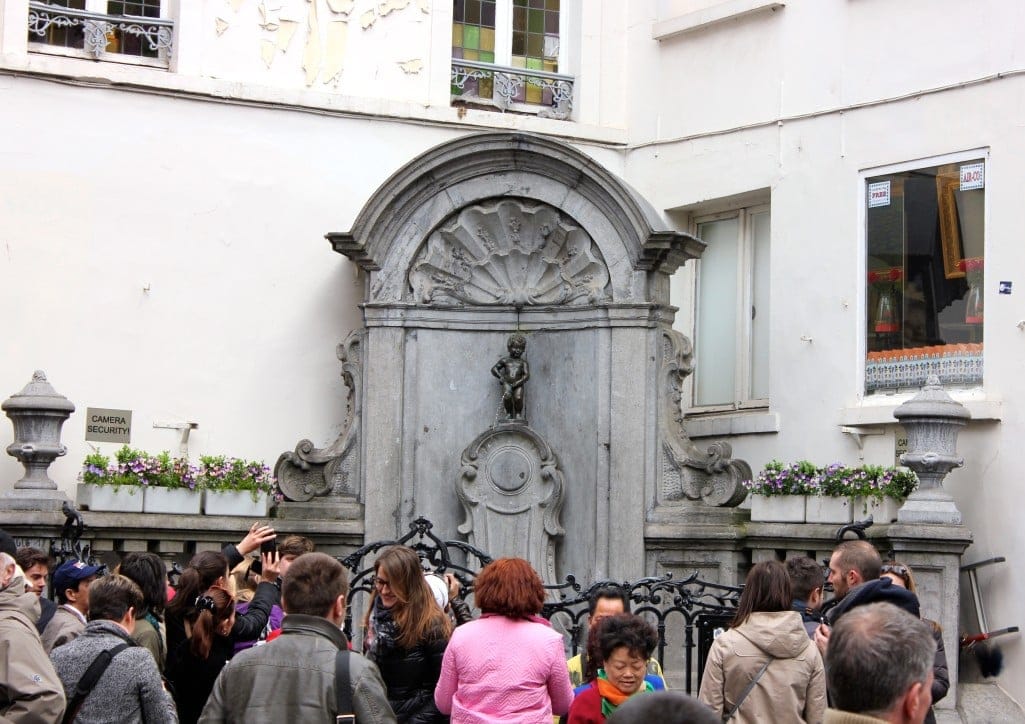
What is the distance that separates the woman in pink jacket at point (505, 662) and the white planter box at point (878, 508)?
4779 millimetres

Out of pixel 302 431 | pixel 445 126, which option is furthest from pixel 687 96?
pixel 302 431

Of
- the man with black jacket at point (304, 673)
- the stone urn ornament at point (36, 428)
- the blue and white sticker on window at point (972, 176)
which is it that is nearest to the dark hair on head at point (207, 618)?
the man with black jacket at point (304, 673)

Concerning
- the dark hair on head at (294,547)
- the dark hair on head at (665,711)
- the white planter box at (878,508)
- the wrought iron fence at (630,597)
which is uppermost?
the white planter box at (878,508)

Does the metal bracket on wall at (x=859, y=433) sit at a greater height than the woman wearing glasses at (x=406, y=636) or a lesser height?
greater

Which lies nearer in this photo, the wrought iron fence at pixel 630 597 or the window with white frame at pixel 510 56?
the wrought iron fence at pixel 630 597

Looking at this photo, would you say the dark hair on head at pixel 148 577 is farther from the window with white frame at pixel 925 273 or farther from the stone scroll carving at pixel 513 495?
the window with white frame at pixel 925 273

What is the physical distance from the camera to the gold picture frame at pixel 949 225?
38.5ft

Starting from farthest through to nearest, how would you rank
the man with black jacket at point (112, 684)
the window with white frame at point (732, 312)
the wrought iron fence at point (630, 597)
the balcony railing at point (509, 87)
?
the balcony railing at point (509, 87) < the window with white frame at point (732, 312) < the wrought iron fence at point (630, 597) < the man with black jacket at point (112, 684)

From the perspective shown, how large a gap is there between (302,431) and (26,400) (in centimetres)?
206

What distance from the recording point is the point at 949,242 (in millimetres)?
11789

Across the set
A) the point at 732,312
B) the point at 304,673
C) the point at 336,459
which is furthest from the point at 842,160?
the point at 304,673

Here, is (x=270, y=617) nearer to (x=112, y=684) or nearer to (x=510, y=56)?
(x=112, y=684)

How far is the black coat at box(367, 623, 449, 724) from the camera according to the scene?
276 inches

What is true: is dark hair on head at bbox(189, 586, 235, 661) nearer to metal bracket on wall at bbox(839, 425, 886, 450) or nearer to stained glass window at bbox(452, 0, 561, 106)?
metal bracket on wall at bbox(839, 425, 886, 450)
